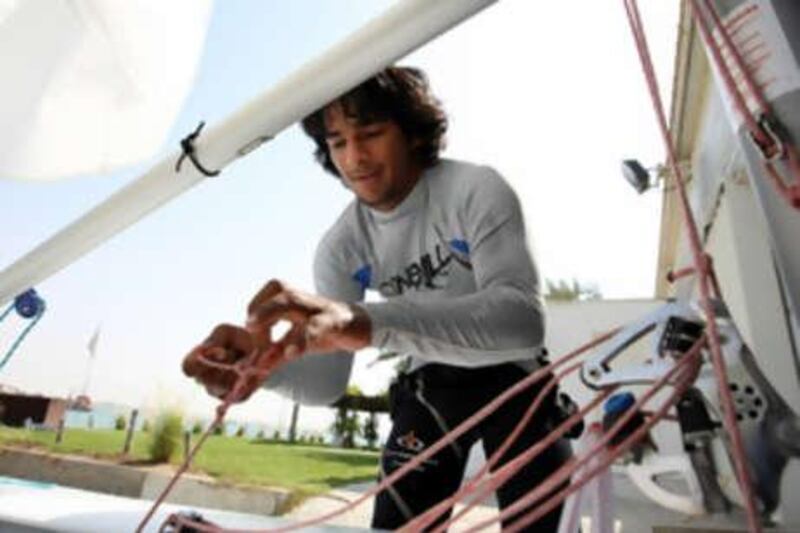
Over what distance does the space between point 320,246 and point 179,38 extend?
1.41 ft

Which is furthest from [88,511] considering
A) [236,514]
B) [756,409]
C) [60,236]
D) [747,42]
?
[747,42]

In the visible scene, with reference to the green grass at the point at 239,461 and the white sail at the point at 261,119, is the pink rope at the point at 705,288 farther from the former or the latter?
the green grass at the point at 239,461

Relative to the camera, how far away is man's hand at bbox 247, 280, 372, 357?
499mm

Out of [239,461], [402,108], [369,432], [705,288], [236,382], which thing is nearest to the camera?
[705,288]

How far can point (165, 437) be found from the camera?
4.40m

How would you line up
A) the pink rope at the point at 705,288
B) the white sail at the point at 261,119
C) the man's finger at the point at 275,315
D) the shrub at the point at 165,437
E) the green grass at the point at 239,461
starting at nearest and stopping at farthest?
the pink rope at the point at 705,288 < the man's finger at the point at 275,315 < the white sail at the point at 261,119 < the green grass at the point at 239,461 < the shrub at the point at 165,437

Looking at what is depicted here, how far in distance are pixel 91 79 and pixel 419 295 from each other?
685 millimetres

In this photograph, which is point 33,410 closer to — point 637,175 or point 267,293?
point 637,175

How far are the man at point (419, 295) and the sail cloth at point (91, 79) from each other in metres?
0.26

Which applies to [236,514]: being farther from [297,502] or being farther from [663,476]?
[297,502]

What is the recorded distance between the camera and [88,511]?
69 cm

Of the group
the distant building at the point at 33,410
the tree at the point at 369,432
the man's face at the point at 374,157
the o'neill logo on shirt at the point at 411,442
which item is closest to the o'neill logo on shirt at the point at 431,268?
the man's face at the point at 374,157

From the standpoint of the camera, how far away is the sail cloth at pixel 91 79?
93 cm

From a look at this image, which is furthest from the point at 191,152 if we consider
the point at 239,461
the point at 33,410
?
the point at 33,410
